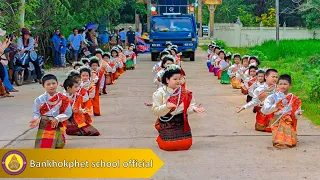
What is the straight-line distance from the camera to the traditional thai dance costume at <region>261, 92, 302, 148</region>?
7340 millimetres

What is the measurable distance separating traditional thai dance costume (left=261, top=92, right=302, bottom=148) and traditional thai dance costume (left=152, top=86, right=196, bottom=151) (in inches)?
45.6

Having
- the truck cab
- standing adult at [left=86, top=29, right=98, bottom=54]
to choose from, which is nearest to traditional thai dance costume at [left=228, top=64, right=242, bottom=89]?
standing adult at [left=86, top=29, right=98, bottom=54]

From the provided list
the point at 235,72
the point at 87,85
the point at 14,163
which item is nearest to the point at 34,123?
the point at 14,163

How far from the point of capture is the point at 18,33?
55.5ft

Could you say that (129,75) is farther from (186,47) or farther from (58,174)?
(58,174)

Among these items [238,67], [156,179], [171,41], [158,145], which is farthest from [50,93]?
[171,41]

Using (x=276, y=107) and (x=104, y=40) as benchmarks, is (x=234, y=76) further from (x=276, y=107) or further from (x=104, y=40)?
(x=104, y=40)

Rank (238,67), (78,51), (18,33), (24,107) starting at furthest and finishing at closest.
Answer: (78,51) → (18,33) → (238,67) → (24,107)

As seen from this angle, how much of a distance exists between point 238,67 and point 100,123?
5.47 metres

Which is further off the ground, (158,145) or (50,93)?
(50,93)

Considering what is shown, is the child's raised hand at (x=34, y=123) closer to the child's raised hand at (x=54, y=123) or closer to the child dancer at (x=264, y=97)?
the child's raised hand at (x=54, y=123)

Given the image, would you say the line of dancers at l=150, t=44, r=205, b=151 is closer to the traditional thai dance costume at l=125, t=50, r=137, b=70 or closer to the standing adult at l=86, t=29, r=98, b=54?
the traditional thai dance costume at l=125, t=50, r=137, b=70

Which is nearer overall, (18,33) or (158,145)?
(158,145)

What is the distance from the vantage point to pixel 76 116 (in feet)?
27.1
